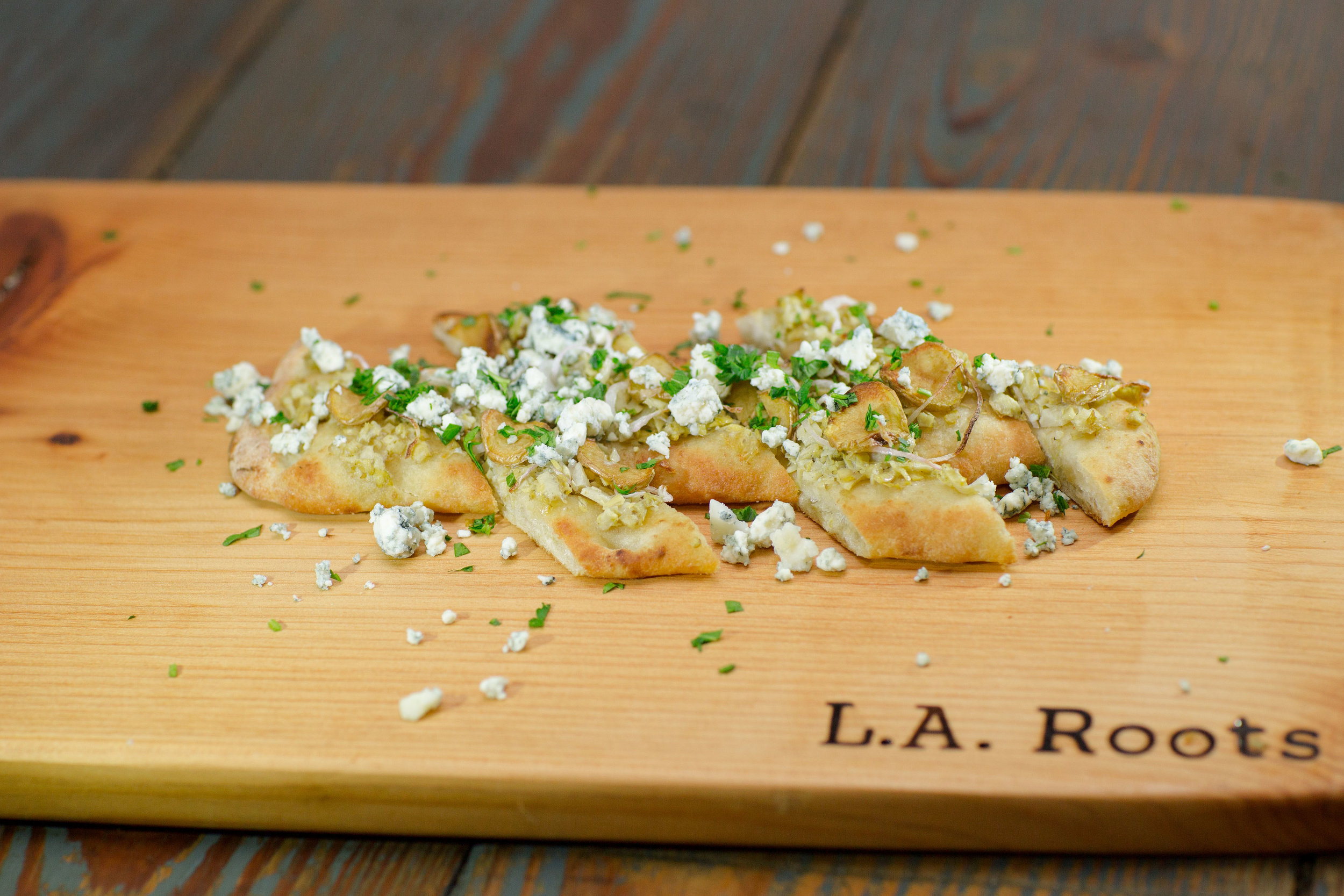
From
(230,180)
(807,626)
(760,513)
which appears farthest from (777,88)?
(807,626)

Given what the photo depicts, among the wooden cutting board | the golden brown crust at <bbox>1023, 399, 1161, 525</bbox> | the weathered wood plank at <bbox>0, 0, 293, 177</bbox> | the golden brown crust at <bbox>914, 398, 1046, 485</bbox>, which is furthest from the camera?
the weathered wood plank at <bbox>0, 0, 293, 177</bbox>

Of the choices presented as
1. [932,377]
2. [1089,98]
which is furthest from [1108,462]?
[1089,98]

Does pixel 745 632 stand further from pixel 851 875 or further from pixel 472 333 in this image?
pixel 472 333

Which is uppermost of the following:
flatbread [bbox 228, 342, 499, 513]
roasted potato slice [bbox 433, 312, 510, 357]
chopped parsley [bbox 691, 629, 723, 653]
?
roasted potato slice [bbox 433, 312, 510, 357]

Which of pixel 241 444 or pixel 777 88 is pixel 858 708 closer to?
pixel 241 444

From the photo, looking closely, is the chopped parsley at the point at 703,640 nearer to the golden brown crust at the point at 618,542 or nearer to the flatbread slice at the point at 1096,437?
the golden brown crust at the point at 618,542

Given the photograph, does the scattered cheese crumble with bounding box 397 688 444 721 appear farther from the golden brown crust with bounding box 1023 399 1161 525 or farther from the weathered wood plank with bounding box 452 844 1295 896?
the golden brown crust with bounding box 1023 399 1161 525

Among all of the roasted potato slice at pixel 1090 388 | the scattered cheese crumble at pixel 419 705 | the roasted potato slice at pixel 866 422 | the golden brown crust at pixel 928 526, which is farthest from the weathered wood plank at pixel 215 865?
the roasted potato slice at pixel 1090 388

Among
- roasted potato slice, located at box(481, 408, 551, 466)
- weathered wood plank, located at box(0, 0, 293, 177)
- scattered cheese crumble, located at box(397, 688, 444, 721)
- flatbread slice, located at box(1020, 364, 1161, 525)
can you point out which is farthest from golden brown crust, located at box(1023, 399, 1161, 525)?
weathered wood plank, located at box(0, 0, 293, 177)
